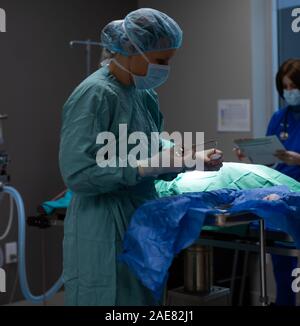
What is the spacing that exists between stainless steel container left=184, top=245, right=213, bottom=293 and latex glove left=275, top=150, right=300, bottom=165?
0.69 m

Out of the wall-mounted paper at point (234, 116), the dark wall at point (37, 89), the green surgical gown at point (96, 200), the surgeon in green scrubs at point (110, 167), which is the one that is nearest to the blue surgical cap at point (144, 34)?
the surgeon in green scrubs at point (110, 167)

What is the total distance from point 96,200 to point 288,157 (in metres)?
1.24

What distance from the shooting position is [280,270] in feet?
8.99

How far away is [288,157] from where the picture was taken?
2.69m

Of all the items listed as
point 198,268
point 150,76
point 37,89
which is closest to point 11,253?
point 37,89

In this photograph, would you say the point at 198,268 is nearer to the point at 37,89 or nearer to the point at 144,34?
the point at 144,34

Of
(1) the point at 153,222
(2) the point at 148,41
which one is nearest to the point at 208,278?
(1) the point at 153,222

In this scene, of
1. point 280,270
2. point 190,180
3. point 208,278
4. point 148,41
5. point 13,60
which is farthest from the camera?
point 13,60

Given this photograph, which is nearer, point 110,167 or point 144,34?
point 110,167

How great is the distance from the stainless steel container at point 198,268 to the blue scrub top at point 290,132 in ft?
2.72

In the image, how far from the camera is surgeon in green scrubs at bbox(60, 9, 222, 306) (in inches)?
66.1

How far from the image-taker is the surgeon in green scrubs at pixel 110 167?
66.1 inches

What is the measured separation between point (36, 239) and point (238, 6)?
1.91 m
